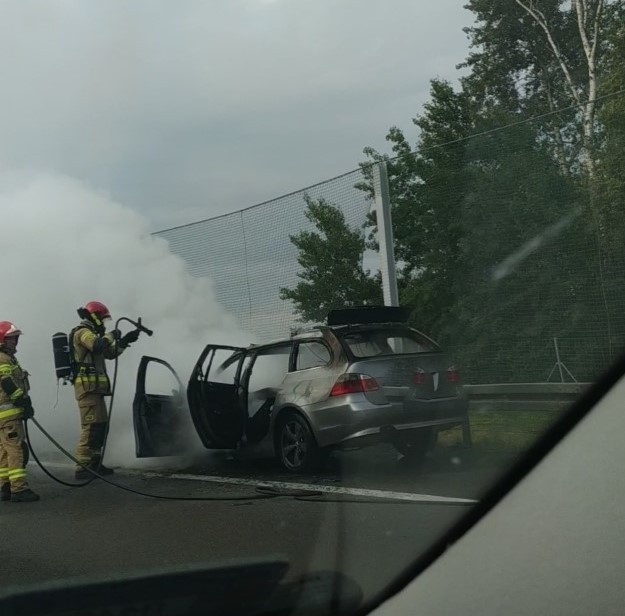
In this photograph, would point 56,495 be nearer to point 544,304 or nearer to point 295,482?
point 295,482

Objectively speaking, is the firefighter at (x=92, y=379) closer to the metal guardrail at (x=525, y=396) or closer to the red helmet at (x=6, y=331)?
the red helmet at (x=6, y=331)

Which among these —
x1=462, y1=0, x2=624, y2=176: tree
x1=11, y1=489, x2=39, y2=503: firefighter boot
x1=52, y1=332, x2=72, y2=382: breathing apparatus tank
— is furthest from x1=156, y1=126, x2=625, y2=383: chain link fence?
x1=11, y1=489, x2=39, y2=503: firefighter boot

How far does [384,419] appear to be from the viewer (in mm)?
7270

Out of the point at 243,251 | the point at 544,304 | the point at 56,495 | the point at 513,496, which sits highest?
the point at 243,251

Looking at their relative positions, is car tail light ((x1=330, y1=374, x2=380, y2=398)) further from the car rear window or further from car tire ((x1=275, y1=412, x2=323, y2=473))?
car tire ((x1=275, y1=412, x2=323, y2=473))

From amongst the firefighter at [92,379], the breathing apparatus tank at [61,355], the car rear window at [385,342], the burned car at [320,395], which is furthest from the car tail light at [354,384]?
the breathing apparatus tank at [61,355]

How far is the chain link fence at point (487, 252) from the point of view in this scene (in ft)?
26.2

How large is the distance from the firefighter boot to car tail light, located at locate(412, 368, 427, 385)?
3.93 meters

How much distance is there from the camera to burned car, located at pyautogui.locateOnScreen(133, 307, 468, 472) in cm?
726

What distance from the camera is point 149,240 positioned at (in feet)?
48.4

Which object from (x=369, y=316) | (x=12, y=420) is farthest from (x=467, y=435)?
(x=12, y=420)

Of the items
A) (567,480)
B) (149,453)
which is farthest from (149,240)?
(567,480)

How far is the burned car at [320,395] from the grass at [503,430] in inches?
11.4

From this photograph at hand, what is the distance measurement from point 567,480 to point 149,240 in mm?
12633
